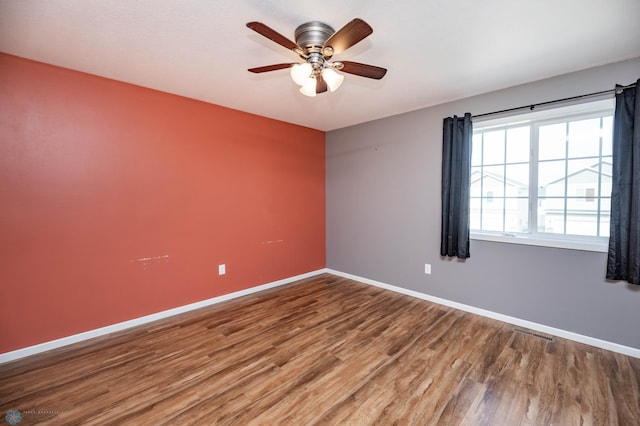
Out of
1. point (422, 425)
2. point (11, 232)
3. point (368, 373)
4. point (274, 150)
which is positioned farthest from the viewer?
point (274, 150)

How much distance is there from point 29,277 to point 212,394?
6.26ft

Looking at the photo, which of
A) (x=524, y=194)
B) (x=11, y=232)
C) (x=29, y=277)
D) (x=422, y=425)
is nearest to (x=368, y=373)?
(x=422, y=425)

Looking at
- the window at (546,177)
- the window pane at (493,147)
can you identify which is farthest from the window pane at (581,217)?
the window pane at (493,147)

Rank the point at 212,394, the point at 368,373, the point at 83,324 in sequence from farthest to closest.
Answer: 1. the point at 83,324
2. the point at 368,373
3. the point at 212,394

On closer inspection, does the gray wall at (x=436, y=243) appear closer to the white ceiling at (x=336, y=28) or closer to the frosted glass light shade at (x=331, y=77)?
the white ceiling at (x=336, y=28)

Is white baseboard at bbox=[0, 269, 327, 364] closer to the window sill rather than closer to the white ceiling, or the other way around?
the white ceiling

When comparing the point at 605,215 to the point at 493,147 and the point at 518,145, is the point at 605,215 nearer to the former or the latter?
the point at 518,145

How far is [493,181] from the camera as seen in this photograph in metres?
3.09

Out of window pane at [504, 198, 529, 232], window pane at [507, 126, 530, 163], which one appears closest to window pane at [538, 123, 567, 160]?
window pane at [507, 126, 530, 163]

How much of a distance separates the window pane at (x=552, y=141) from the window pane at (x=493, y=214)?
1.94 feet

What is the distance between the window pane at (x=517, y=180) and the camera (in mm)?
2865

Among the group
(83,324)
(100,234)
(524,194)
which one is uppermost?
(524,194)

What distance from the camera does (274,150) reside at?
13.1 ft

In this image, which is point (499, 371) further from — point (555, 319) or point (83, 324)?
point (83, 324)
